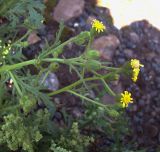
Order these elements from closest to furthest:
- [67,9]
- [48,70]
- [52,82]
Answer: [48,70] < [52,82] < [67,9]

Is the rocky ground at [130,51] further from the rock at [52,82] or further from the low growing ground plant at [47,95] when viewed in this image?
the low growing ground plant at [47,95]

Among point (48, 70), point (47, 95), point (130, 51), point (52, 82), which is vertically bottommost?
point (52, 82)

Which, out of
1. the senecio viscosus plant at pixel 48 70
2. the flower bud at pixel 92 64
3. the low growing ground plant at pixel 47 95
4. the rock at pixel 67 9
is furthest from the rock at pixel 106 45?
the flower bud at pixel 92 64

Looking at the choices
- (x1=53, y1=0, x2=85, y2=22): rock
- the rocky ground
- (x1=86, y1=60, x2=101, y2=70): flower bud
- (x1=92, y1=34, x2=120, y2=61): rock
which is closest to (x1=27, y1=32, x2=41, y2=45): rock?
the rocky ground

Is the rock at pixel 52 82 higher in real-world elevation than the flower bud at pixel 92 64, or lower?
lower

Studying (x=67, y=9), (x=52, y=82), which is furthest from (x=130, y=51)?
(x=52, y=82)

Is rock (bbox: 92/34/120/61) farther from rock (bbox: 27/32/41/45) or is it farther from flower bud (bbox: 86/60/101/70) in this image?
flower bud (bbox: 86/60/101/70)

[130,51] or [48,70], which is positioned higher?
[48,70]

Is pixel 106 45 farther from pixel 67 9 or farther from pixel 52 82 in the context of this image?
pixel 52 82
